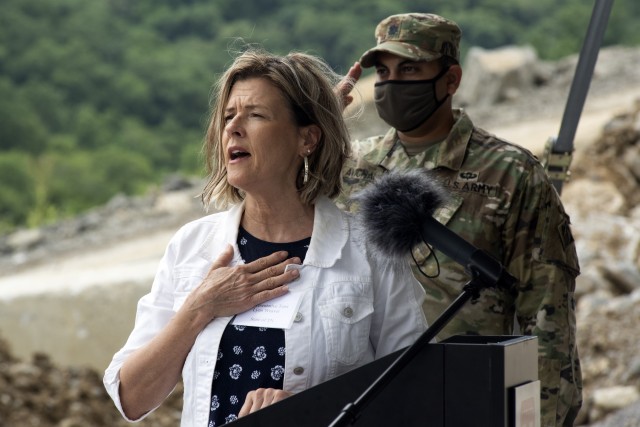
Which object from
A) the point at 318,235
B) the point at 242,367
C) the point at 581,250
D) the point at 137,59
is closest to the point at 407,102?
the point at 318,235

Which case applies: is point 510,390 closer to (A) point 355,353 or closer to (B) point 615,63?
(A) point 355,353

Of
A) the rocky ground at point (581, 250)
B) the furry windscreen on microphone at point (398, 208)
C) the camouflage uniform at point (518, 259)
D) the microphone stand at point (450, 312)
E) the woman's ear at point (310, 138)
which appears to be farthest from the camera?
the rocky ground at point (581, 250)

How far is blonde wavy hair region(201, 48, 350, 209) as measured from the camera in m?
2.98

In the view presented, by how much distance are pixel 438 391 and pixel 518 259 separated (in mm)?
1578

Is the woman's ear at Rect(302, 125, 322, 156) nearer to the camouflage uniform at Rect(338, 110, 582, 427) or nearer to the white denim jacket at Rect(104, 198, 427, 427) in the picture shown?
the white denim jacket at Rect(104, 198, 427, 427)

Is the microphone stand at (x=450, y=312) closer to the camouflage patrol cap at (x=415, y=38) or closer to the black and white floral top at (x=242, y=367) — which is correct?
the black and white floral top at (x=242, y=367)

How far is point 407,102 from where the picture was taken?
4.19 metres

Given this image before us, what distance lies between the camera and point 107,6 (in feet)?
174

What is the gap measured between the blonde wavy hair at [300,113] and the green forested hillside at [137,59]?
3416 cm

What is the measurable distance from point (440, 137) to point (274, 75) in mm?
1373

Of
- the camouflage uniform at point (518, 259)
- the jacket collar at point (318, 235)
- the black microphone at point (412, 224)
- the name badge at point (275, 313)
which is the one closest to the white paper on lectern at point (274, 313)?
the name badge at point (275, 313)

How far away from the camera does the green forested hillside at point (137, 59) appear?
3969cm

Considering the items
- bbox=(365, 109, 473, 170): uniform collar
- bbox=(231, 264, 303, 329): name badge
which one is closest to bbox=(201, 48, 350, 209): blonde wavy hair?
bbox=(231, 264, 303, 329): name badge

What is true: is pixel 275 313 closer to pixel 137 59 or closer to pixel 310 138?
pixel 310 138
